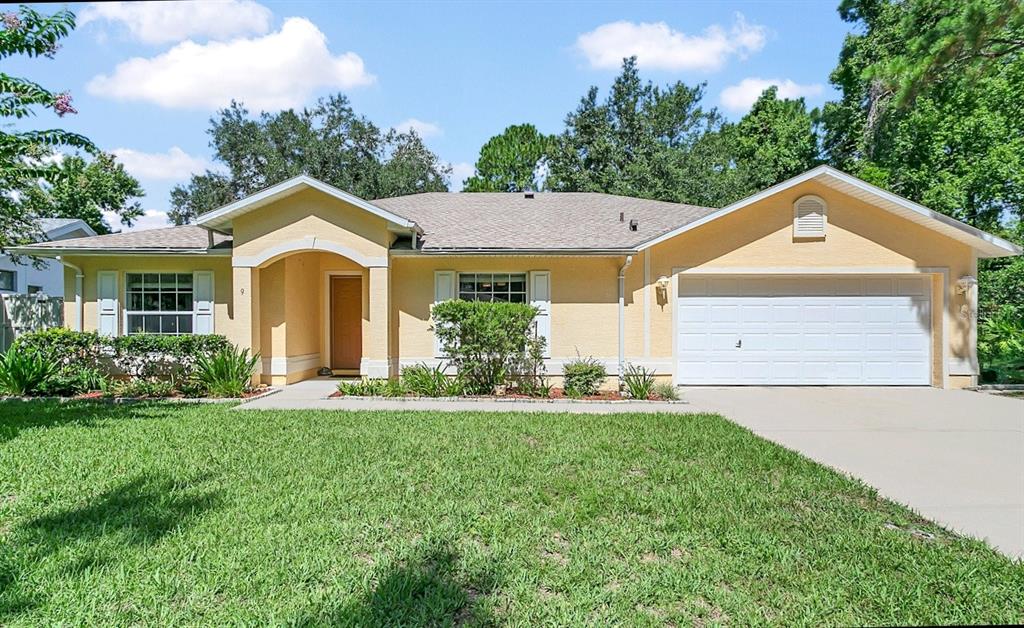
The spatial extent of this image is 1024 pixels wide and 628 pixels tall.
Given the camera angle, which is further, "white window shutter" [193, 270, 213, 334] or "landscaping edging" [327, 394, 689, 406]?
"white window shutter" [193, 270, 213, 334]

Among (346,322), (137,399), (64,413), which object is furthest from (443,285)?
(64,413)

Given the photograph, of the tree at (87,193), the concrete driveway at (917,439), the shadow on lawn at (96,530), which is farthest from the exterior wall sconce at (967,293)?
the tree at (87,193)

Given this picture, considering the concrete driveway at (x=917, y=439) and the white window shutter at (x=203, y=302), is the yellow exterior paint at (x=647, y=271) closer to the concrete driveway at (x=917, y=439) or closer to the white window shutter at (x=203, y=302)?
the white window shutter at (x=203, y=302)

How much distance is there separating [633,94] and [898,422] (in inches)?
1024

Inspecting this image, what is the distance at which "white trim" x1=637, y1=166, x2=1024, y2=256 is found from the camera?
1143cm

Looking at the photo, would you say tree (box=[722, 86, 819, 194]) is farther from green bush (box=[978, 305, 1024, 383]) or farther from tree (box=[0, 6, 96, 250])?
tree (box=[0, 6, 96, 250])

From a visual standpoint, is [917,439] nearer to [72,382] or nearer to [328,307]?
[328,307]

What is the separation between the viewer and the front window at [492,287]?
12469mm

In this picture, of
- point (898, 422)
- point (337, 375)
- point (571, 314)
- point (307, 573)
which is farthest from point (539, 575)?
point (337, 375)

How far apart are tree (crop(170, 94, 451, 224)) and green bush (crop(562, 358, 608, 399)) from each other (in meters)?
22.3

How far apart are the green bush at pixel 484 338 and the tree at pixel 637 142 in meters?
17.8

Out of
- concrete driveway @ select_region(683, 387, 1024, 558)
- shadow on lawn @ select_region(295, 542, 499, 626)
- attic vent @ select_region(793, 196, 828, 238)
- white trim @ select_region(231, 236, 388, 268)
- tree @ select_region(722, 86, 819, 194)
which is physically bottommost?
concrete driveway @ select_region(683, 387, 1024, 558)

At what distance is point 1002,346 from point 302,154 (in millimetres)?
32044

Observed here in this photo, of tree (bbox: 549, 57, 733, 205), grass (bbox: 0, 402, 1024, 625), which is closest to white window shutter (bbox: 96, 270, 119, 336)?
grass (bbox: 0, 402, 1024, 625)
